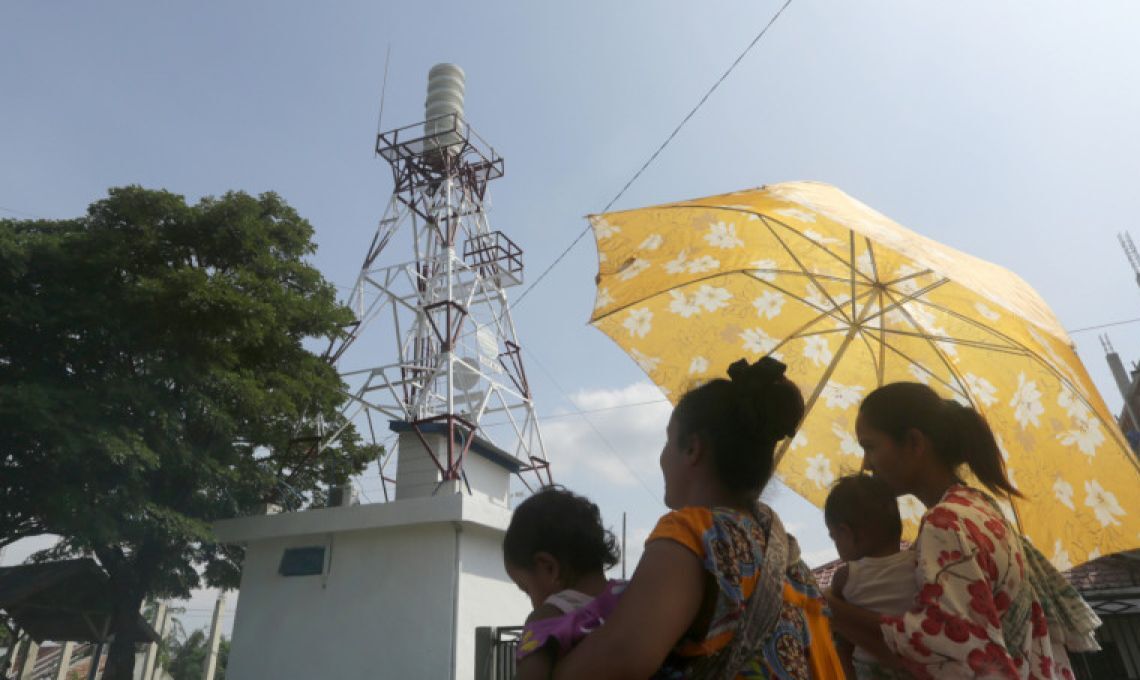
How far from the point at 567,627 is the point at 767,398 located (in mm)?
587

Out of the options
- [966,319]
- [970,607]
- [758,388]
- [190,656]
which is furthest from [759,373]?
[190,656]

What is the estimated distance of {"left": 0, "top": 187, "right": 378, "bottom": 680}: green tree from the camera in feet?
32.3

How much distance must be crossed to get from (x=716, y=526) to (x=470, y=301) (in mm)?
13338

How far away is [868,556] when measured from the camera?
6.73 ft

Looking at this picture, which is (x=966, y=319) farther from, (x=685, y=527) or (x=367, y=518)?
(x=367, y=518)

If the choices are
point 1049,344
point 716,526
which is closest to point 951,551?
point 716,526

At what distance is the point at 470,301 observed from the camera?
46.7ft

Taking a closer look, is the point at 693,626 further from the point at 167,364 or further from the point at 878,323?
the point at 167,364

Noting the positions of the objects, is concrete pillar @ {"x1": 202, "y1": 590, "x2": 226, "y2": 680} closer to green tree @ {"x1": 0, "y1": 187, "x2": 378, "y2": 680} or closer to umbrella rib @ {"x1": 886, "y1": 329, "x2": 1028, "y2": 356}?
green tree @ {"x1": 0, "y1": 187, "x2": 378, "y2": 680}

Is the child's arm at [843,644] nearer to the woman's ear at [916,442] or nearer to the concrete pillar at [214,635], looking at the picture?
the woman's ear at [916,442]

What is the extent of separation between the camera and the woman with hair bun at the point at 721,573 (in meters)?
1.02

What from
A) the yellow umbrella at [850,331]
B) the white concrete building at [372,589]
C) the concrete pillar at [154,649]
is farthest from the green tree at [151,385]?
the concrete pillar at [154,649]

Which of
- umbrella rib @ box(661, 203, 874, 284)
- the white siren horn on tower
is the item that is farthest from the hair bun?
the white siren horn on tower

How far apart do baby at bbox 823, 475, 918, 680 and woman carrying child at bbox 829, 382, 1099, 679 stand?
80 mm
